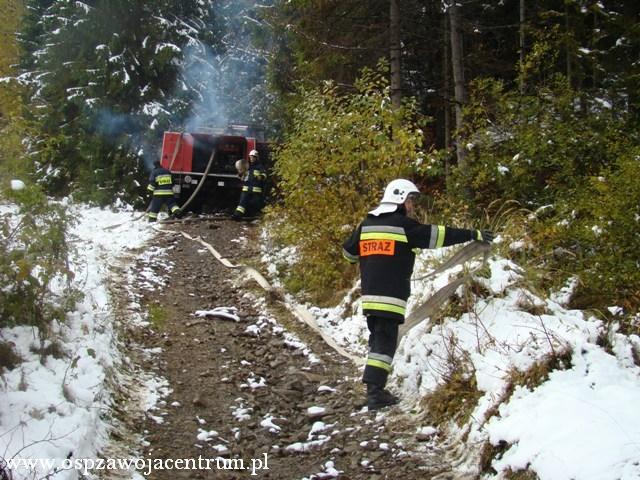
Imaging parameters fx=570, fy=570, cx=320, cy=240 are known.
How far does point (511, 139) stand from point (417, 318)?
14.7ft

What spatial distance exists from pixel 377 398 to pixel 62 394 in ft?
8.72

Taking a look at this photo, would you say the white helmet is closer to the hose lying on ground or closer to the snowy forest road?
the snowy forest road

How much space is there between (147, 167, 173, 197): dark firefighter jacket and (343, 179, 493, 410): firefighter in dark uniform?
34.8ft

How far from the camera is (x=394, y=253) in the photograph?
521 centimetres

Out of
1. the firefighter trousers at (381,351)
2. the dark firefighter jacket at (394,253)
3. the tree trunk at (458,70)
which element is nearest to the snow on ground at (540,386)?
the firefighter trousers at (381,351)

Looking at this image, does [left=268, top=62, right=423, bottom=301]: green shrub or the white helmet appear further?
[left=268, top=62, right=423, bottom=301]: green shrub

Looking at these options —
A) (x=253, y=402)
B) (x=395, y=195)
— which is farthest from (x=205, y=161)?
(x=395, y=195)

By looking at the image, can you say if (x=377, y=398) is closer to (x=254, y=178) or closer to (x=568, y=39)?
(x=568, y=39)

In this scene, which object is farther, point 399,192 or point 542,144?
point 542,144

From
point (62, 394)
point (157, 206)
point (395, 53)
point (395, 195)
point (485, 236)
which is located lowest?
point (157, 206)

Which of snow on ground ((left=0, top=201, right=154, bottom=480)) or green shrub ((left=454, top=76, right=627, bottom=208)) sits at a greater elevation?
green shrub ((left=454, top=76, right=627, bottom=208))

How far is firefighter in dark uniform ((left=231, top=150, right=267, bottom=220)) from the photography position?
48.6ft

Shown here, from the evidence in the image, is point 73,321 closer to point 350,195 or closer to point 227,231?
point 350,195

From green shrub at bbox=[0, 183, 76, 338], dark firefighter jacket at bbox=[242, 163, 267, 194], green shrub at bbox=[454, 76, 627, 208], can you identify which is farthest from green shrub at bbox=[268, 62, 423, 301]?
dark firefighter jacket at bbox=[242, 163, 267, 194]
